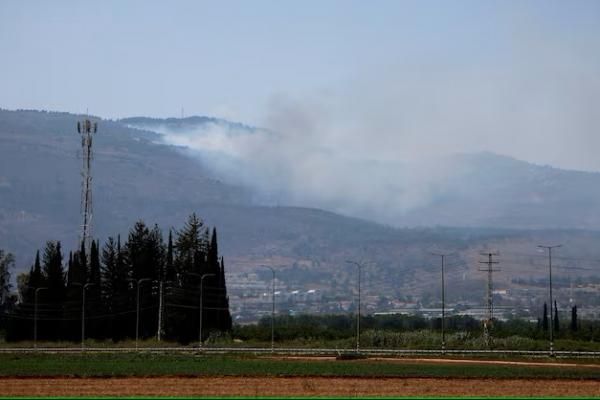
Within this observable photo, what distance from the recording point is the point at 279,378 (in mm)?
73875

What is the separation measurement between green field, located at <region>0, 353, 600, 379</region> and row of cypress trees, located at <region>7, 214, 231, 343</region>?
153 feet

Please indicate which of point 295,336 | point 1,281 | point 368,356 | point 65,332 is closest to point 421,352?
point 368,356

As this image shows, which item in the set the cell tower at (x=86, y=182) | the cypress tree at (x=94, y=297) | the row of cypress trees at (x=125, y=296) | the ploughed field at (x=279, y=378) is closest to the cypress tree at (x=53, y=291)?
the row of cypress trees at (x=125, y=296)

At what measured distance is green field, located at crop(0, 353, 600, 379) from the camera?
76.4 metres

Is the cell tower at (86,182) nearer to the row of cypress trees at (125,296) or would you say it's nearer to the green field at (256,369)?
the row of cypress trees at (125,296)

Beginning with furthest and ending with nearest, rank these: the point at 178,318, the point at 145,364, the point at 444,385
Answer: the point at 178,318 → the point at 145,364 → the point at 444,385

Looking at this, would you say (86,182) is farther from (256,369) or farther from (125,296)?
(256,369)

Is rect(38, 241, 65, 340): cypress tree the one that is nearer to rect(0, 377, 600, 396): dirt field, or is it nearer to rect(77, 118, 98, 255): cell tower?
rect(77, 118, 98, 255): cell tower

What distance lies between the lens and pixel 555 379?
7456 cm

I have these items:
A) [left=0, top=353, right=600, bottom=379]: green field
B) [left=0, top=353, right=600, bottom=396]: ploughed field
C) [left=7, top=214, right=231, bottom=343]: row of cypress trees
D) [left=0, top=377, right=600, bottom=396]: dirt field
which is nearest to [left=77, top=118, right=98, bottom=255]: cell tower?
[left=7, top=214, right=231, bottom=343]: row of cypress trees

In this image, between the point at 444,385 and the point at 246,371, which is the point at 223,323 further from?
the point at 444,385

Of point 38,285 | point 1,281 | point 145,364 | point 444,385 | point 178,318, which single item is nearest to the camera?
point 444,385

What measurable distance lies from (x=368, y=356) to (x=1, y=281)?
99.3 m

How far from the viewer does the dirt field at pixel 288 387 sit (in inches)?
2462
